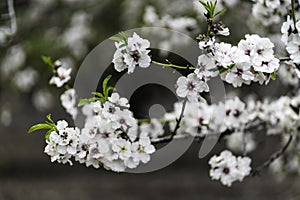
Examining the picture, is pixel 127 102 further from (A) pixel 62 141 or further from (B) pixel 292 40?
(B) pixel 292 40

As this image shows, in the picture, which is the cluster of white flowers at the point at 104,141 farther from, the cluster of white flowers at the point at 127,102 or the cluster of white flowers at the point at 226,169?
the cluster of white flowers at the point at 226,169

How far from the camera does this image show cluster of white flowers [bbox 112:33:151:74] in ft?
4.27

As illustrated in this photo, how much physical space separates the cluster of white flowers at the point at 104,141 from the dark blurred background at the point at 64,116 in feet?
4.55

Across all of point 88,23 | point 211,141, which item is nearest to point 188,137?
point 211,141

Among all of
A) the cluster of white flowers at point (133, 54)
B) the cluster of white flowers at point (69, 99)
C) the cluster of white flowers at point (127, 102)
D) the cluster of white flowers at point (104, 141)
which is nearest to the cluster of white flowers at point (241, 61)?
the cluster of white flowers at point (127, 102)

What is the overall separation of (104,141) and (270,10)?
91 cm

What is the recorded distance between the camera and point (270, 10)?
1905 mm

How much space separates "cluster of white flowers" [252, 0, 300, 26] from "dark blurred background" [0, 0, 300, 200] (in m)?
0.62

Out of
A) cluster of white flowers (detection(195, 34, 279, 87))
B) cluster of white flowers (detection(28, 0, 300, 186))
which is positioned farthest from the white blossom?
cluster of white flowers (detection(195, 34, 279, 87))

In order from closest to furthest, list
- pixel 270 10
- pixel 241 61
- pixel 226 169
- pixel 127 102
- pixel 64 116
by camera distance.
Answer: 1. pixel 241 61
2. pixel 127 102
3. pixel 226 169
4. pixel 270 10
5. pixel 64 116

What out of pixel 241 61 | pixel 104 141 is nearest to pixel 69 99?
pixel 104 141

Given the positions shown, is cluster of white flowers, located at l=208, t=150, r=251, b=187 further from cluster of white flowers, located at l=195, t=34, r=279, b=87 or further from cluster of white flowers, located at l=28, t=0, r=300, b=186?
cluster of white flowers, located at l=195, t=34, r=279, b=87

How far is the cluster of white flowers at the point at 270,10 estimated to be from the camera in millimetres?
1837

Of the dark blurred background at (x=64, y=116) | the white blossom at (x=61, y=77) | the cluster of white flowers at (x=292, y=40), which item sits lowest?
the cluster of white flowers at (x=292, y=40)
